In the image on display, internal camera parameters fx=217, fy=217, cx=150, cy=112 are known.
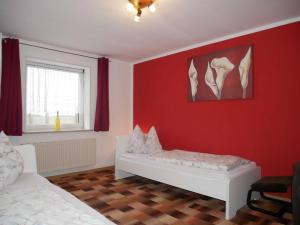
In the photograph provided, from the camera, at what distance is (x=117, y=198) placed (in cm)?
308

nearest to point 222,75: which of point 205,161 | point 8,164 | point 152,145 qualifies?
point 205,161

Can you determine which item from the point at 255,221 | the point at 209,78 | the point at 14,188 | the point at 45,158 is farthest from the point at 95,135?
the point at 255,221

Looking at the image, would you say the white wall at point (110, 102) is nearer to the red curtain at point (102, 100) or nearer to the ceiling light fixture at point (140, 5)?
the red curtain at point (102, 100)

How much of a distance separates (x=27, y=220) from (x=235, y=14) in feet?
9.67

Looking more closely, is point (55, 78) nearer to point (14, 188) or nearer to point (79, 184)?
point (79, 184)

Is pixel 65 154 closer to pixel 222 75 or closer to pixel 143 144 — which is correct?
pixel 143 144

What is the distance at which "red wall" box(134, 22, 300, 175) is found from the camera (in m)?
2.86

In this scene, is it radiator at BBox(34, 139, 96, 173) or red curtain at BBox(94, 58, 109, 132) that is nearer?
radiator at BBox(34, 139, 96, 173)

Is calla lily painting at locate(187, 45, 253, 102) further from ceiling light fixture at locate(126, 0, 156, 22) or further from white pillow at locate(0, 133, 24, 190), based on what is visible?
white pillow at locate(0, 133, 24, 190)

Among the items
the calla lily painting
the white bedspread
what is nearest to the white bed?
the white bedspread

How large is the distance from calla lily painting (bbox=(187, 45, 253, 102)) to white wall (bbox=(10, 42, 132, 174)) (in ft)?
5.70

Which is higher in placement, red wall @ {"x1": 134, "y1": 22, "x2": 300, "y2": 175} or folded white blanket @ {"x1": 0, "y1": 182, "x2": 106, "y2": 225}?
red wall @ {"x1": 134, "y1": 22, "x2": 300, "y2": 175}

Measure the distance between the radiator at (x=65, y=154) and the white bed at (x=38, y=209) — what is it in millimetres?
2046

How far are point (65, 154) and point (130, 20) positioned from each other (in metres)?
2.67
